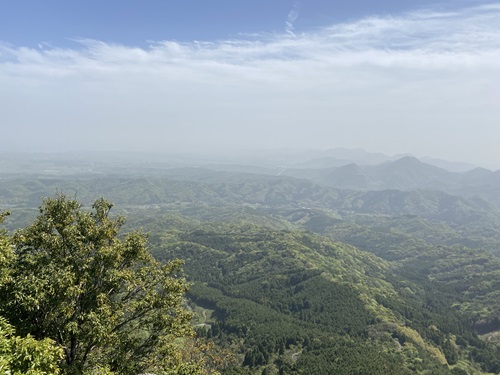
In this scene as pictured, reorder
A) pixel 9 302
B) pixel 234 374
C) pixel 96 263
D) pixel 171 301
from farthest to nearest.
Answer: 1. pixel 234 374
2. pixel 171 301
3. pixel 96 263
4. pixel 9 302

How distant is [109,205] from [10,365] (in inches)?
Answer: 613

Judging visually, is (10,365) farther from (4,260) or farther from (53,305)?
(4,260)

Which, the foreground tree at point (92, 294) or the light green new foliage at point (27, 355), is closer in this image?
the light green new foliage at point (27, 355)

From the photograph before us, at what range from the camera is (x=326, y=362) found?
196 metres

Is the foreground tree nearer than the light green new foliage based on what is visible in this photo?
No

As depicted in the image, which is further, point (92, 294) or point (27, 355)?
point (92, 294)

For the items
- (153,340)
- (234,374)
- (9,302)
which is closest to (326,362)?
(234,374)

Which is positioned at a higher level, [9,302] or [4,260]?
[4,260]

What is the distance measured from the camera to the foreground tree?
25.6 metres

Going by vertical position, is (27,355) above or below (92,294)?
above

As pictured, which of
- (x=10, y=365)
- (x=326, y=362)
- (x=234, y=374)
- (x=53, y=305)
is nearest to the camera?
(x=10, y=365)

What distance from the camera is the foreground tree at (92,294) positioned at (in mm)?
25562

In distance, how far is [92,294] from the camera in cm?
2877

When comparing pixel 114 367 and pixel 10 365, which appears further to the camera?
pixel 114 367
